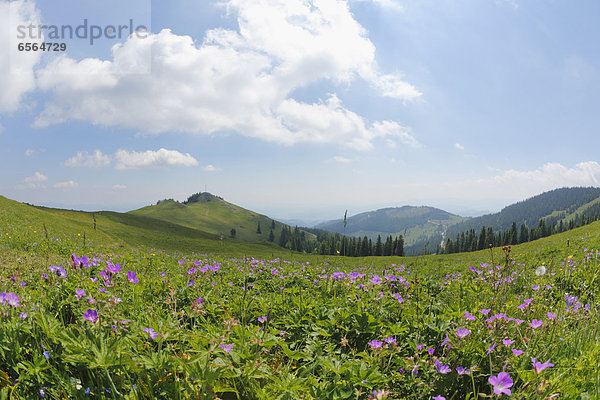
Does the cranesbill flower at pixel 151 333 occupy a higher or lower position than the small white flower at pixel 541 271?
lower

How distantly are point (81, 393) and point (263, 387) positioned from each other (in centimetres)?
141

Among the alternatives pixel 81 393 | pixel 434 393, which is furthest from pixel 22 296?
pixel 434 393

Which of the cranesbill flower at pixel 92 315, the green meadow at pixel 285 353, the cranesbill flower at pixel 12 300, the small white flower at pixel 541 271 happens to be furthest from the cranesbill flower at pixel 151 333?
the small white flower at pixel 541 271

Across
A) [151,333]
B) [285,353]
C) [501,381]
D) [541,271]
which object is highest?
[541,271]

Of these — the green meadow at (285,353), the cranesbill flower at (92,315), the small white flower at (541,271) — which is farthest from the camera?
the small white flower at (541,271)

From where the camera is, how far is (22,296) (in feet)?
11.6

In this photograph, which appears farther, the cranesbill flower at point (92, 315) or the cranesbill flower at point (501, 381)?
the cranesbill flower at point (92, 315)

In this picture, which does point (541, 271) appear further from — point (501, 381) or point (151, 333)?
point (151, 333)

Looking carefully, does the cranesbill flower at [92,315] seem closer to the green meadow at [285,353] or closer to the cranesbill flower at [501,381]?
A: the green meadow at [285,353]

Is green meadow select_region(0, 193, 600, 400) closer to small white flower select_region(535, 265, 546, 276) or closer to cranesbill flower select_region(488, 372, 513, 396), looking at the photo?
cranesbill flower select_region(488, 372, 513, 396)

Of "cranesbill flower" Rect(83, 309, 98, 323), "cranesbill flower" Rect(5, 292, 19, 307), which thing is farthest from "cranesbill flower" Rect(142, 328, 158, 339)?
"cranesbill flower" Rect(5, 292, 19, 307)

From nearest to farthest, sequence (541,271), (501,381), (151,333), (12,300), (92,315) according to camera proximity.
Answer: (501,381) < (92,315) < (151,333) < (12,300) < (541,271)

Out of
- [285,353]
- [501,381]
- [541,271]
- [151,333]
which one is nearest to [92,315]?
[151,333]

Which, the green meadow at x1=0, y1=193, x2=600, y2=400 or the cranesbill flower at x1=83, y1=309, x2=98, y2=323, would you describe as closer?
the green meadow at x1=0, y1=193, x2=600, y2=400
